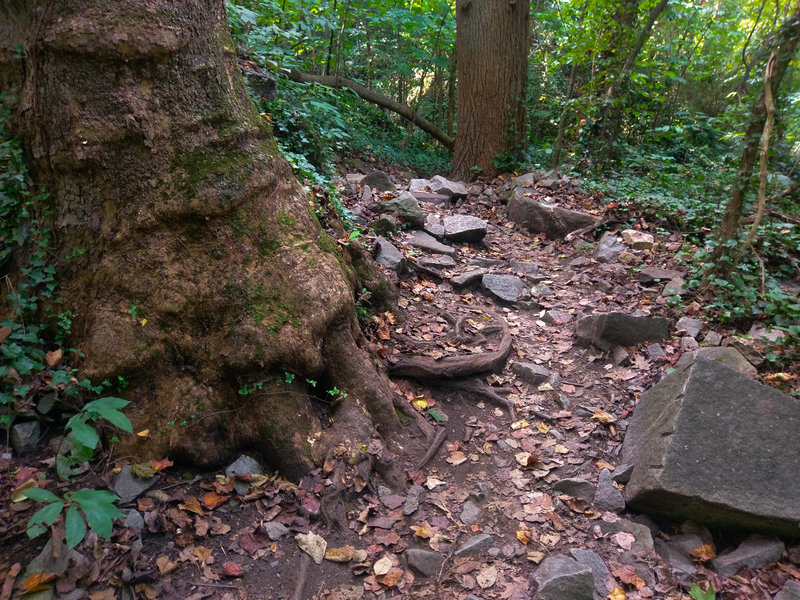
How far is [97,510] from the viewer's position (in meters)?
1.73

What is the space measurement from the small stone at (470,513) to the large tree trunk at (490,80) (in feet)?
24.0

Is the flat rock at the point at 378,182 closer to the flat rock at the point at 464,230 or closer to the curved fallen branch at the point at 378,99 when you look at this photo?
the flat rock at the point at 464,230

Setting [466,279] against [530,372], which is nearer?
[530,372]

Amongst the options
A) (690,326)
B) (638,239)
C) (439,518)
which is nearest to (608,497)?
(439,518)

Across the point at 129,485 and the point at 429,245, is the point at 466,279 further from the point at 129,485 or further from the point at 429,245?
the point at 129,485

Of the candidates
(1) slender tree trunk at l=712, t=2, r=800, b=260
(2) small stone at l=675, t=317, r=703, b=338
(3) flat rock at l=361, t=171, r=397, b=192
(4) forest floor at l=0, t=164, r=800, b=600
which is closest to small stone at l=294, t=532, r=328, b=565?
(4) forest floor at l=0, t=164, r=800, b=600

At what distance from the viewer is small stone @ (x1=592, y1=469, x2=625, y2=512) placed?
3.08 meters

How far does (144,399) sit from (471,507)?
79.8 inches

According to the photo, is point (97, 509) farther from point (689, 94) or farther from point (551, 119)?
point (689, 94)

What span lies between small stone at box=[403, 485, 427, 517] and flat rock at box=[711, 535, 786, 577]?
Answer: 165cm

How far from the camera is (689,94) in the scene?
11711 mm

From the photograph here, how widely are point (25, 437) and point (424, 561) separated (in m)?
2.12

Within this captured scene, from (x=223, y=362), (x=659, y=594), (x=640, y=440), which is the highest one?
(x=223, y=362)

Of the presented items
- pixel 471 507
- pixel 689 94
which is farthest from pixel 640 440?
pixel 689 94
